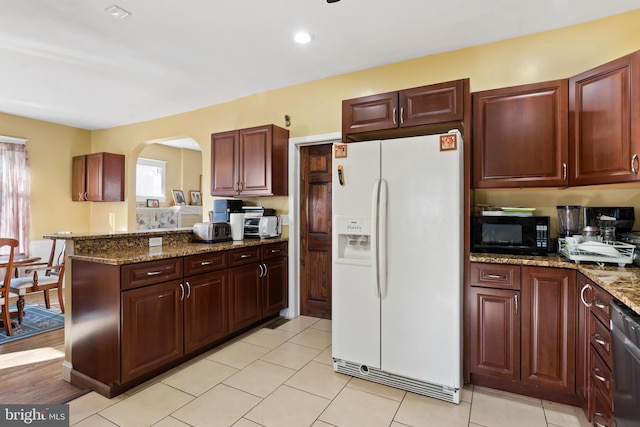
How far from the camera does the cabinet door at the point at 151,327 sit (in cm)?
215

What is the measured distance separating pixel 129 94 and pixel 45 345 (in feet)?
9.73

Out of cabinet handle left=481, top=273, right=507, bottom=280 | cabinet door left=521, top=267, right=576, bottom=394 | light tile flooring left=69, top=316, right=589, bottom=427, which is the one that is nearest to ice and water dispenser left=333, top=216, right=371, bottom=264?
cabinet handle left=481, top=273, right=507, bottom=280

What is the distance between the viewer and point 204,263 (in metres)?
2.72

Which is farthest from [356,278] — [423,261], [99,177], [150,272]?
[99,177]

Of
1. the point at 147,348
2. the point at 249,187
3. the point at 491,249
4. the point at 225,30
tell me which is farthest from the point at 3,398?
the point at 491,249

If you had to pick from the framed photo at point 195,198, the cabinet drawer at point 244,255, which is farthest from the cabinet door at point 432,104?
the framed photo at point 195,198

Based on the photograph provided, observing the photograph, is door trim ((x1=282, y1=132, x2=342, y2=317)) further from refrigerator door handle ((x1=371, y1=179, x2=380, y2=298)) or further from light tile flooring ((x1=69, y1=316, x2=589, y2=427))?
refrigerator door handle ((x1=371, y1=179, x2=380, y2=298))

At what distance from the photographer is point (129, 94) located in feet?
13.4

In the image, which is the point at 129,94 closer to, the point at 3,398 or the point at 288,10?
the point at 288,10

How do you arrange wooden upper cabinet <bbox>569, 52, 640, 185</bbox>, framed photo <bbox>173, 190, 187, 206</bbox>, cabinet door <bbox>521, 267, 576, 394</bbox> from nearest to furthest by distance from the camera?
1. wooden upper cabinet <bbox>569, 52, 640, 185</bbox>
2. cabinet door <bbox>521, 267, 576, 394</bbox>
3. framed photo <bbox>173, 190, 187, 206</bbox>

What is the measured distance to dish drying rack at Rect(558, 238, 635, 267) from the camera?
1.92 metres

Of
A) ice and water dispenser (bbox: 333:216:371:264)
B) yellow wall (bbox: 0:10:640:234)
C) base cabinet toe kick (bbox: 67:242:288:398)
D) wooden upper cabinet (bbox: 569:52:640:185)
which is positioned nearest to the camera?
wooden upper cabinet (bbox: 569:52:640:185)

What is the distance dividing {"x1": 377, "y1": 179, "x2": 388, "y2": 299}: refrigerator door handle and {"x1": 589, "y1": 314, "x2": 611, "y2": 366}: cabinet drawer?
1.17 metres

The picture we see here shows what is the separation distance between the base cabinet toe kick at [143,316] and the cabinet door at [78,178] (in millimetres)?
3973
